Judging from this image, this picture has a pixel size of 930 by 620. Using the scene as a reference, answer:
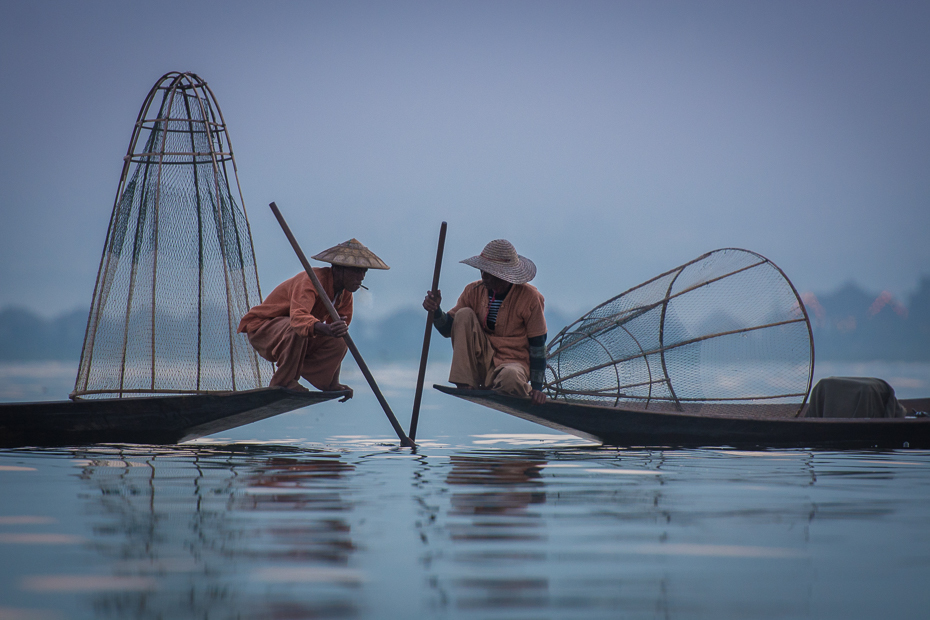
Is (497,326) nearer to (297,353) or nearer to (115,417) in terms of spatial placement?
(297,353)

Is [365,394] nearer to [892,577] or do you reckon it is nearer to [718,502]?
[718,502]

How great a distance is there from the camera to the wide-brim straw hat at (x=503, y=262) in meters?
5.98

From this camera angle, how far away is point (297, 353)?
5984 millimetres

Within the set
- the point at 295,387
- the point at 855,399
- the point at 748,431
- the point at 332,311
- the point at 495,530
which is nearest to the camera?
the point at 495,530

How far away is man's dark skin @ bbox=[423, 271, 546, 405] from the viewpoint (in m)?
5.92

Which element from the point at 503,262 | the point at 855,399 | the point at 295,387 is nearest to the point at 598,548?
the point at 503,262

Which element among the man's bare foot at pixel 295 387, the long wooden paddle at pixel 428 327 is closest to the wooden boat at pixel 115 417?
the man's bare foot at pixel 295 387

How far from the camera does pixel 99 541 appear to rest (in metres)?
2.87

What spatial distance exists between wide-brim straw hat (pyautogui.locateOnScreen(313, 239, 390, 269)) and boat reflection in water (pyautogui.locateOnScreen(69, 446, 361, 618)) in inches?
61.3

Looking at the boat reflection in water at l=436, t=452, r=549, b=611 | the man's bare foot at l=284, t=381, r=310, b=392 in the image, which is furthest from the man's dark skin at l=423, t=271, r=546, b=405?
the man's bare foot at l=284, t=381, r=310, b=392

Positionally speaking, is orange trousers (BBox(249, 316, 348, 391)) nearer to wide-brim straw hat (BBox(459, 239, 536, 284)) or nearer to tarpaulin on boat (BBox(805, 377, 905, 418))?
wide-brim straw hat (BBox(459, 239, 536, 284))

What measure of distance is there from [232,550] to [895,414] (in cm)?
568

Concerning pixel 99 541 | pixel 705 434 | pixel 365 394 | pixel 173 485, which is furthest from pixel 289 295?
pixel 365 394

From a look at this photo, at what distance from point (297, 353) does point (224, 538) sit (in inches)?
123
